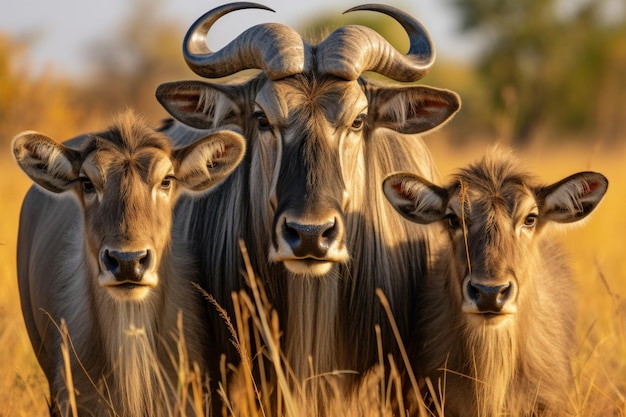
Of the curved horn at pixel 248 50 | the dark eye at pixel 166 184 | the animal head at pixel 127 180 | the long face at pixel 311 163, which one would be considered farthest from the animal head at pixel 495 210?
the dark eye at pixel 166 184

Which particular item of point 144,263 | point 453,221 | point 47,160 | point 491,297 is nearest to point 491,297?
point 491,297

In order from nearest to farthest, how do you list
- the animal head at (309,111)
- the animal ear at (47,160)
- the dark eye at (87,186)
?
1. the animal head at (309,111)
2. the dark eye at (87,186)
3. the animal ear at (47,160)

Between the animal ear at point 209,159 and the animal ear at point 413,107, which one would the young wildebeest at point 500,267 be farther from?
the animal ear at point 209,159

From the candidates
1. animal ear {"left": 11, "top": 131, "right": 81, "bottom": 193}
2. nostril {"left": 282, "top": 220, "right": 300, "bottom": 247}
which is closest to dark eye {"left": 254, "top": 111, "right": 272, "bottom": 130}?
nostril {"left": 282, "top": 220, "right": 300, "bottom": 247}

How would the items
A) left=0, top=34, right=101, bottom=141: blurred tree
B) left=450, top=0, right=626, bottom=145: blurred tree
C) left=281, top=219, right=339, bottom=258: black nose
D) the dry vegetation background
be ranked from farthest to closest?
left=450, top=0, right=626, bottom=145: blurred tree
left=0, top=34, right=101, bottom=141: blurred tree
the dry vegetation background
left=281, top=219, right=339, bottom=258: black nose

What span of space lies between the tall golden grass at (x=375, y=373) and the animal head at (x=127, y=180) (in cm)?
60

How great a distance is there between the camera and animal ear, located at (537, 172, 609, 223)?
720 centimetres

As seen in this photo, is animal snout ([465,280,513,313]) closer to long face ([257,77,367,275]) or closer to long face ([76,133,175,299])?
long face ([257,77,367,275])

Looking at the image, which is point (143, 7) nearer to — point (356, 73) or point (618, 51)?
point (618, 51)

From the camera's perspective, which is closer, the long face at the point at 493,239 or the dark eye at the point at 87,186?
the long face at the point at 493,239

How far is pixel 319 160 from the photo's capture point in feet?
23.0

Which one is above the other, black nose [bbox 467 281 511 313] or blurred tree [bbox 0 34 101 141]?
blurred tree [bbox 0 34 101 141]

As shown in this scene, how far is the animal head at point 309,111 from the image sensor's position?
262 inches

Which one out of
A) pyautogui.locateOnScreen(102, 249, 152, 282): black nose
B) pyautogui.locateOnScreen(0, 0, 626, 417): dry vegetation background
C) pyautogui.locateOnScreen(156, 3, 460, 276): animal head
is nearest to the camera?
pyautogui.locateOnScreen(102, 249, 152, 282): black nose
